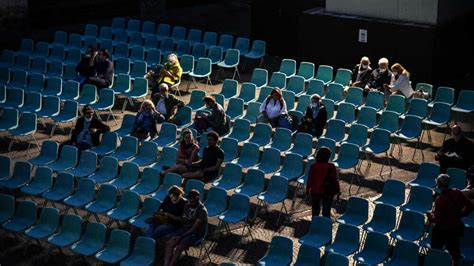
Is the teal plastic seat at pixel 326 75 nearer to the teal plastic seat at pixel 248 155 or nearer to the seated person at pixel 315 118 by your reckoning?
the seated person at pixel 315 118

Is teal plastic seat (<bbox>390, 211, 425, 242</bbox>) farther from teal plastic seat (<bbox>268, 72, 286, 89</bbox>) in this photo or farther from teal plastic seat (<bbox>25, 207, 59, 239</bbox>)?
teal plastic seat (<bbox>268, 72, 286, 89</bbox>)

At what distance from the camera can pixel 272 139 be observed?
63.5 feet

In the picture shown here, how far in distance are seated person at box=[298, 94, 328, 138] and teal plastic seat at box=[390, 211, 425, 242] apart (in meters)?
4.04

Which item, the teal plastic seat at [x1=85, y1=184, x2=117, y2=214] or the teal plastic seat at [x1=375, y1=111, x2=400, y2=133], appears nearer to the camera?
the teal plastic seat at [x1=85, y1=184, x2=117, y2=214]

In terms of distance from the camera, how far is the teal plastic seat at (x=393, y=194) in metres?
15.7

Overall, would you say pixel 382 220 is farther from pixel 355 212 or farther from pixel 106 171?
pixel 106 171

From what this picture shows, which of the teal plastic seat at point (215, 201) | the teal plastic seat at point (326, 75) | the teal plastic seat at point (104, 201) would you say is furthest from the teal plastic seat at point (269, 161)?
the teal plastic seat at point (326, 75)

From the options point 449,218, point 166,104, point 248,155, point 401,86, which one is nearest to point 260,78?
point 166,104

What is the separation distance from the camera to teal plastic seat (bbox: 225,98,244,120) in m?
20.0

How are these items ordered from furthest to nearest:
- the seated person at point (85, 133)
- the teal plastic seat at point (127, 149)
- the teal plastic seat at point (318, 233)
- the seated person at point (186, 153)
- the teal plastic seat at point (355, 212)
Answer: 1. the seated person at point (85, 133)
2. the teal plastic seat at point (127, 149)
3. the seated person at point (186, 153)
4. the teal plastic seat at point (355, 212)
5. the teal plastic seat at point (318, 233)

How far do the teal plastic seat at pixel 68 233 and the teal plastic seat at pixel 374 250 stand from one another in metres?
4.20

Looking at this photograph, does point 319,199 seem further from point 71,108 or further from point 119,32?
point 119,32

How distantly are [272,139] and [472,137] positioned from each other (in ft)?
A: 12.8

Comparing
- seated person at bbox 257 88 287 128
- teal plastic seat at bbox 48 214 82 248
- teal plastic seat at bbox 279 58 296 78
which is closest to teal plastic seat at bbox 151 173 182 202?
teal plastic seat at bbox 48 214 82 248
